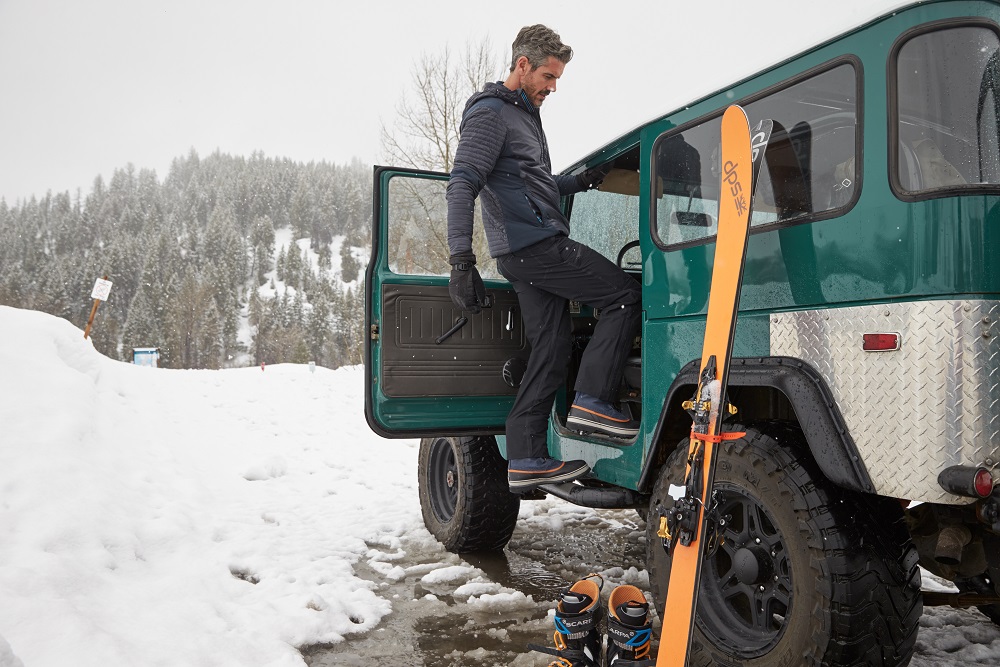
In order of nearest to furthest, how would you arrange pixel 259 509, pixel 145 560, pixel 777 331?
pixel 777 331, pixel 145 560, pixel 259 509

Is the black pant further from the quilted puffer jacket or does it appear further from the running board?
the running board

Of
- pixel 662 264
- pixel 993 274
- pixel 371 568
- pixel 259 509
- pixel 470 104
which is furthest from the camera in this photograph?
pixel 259 509

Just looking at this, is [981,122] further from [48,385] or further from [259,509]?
[48,385]

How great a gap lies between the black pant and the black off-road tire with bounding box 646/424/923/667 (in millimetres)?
789

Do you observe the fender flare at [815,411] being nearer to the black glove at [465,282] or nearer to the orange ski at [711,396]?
the orange ski at [711,396]

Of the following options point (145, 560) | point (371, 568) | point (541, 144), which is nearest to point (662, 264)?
point (541, 144)

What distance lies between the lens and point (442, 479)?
15.0 ft

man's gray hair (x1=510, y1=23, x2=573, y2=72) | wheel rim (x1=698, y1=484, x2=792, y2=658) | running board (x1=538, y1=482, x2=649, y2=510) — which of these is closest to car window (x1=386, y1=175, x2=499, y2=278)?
man's gray hair (x1=510, y1=23, x2=573, y2=72)

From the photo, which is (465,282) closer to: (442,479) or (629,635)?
(629,635)

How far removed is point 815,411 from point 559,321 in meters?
1.42

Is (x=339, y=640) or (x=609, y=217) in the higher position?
(x=609, y=217)

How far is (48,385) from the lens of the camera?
5.13 meters

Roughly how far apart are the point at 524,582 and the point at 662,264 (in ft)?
6.18

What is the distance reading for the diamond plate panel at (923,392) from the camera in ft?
5.79
